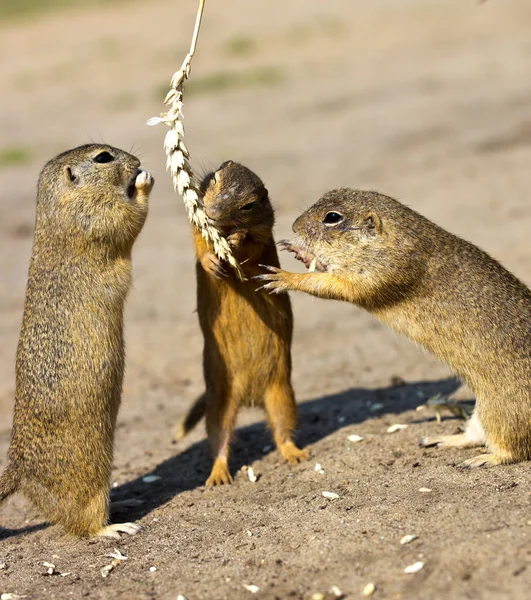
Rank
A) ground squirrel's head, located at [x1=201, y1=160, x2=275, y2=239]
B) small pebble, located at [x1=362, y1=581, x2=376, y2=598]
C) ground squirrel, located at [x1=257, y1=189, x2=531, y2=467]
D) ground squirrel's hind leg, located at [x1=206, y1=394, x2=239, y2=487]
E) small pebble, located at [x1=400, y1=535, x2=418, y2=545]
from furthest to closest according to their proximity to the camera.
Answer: ground squirrel's hind leg, located at [x1=206, y1=394, x2=239, y2=487], ground squirrel's head, located at [x1=201, y1=160, x2=275, y2=239], ground squirrel, located at [x1=257, y1=189, x2=531, y2=467], small pebble, located at [x1=400, y1=535, x2=418, y2=545], small pebble, located at [x1=362, y1=581, x2=376, y2=598]

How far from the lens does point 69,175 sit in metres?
6.47

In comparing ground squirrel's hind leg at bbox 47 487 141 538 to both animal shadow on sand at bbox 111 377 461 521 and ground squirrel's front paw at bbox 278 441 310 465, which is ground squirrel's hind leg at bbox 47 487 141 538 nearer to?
animal shadow on sand at bbox 111 377 461 521

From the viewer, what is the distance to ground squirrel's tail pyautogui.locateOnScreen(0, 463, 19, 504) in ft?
20.1

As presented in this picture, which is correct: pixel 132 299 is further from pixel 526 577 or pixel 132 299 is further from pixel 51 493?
pixel 526 577

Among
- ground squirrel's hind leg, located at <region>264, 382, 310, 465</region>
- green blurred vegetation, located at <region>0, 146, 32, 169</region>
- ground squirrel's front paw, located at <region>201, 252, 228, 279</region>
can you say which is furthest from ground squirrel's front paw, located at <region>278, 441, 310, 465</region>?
green blurred vegetation, located at <region>0, 146, 32, 169</region>

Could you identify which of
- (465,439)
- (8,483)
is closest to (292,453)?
(465,439)

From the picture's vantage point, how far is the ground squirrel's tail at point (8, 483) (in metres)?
6.12

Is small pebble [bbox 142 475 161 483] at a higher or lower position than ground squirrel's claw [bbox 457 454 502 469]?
lower

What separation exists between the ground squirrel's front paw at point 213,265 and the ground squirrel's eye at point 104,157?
1.00m

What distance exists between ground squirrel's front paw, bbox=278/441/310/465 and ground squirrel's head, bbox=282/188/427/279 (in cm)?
150

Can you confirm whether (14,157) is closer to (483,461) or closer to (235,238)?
(235,238)

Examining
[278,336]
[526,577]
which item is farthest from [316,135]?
[526,577]

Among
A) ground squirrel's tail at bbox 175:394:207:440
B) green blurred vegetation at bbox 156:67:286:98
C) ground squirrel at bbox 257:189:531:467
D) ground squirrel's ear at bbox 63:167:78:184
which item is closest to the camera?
ground squirrel at bbox 257:189:531:467

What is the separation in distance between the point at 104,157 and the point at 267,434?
3.14 meters
